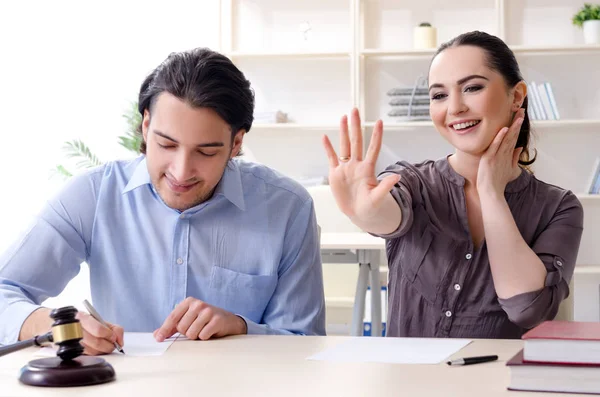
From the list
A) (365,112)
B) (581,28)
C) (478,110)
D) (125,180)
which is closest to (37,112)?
(365,112)

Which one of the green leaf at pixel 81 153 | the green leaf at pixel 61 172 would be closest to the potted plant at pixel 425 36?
the green leaf at pixel 81 153

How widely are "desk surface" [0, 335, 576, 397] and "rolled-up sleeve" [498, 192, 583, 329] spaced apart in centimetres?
30

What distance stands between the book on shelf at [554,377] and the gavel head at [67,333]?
1.97 feet

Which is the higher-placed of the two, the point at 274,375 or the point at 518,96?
the point at 518,96

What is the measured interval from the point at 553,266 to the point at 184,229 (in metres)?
0.79

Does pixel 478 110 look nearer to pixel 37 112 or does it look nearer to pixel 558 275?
pixel 558 275

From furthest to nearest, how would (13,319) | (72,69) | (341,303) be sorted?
(72,69)
(341,303)
(13,319)

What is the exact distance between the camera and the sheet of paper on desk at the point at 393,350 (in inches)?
51.2

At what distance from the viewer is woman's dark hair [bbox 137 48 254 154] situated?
1705 millimetres

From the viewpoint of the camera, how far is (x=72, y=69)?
218 inches

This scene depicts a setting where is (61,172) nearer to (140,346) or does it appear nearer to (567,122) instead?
(567,122)

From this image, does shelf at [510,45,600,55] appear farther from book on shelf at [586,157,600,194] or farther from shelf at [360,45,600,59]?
book on shelf at [586,157,600,194]

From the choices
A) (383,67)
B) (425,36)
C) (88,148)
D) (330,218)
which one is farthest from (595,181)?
(88,148)

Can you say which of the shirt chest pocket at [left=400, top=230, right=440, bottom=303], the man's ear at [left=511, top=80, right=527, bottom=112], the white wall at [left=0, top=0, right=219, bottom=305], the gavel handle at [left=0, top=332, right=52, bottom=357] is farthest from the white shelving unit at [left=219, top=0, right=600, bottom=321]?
the gavel handle at [left=0, top=332, right=52, bottom=357]
